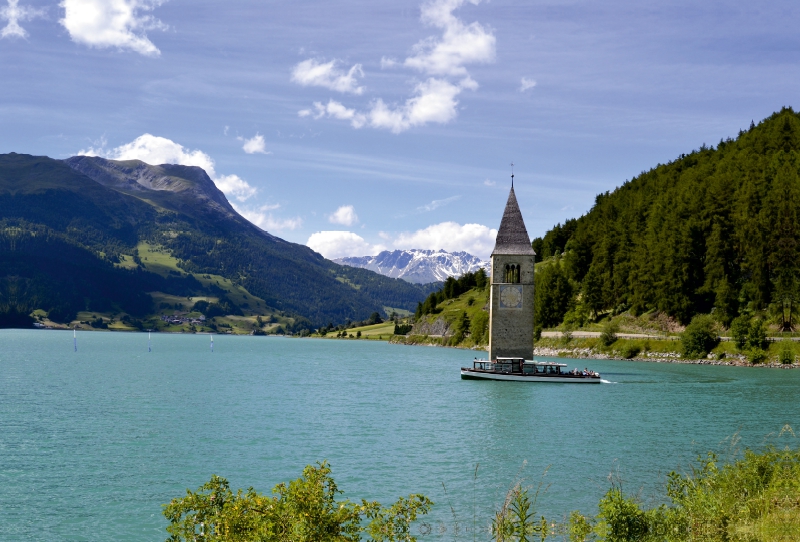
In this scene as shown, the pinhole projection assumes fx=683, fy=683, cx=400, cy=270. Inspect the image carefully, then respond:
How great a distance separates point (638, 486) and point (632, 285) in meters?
111

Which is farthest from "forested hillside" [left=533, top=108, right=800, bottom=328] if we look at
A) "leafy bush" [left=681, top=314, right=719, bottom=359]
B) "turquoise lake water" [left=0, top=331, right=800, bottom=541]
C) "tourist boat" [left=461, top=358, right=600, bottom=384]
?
"tourist boat" [left=461, top=358, right=600, bottom=384]

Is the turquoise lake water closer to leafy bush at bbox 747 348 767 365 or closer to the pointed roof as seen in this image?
the pointed roof

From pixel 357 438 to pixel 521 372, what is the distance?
4843 centimetres

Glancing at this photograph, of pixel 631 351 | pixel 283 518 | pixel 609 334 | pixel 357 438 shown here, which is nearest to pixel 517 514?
pixel 283 518

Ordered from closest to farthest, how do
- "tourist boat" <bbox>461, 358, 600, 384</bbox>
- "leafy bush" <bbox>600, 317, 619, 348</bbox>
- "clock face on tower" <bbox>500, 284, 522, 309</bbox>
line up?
"tourist boat" <bbox>461, 358, 600, 384</bbox> < "clock face on tower" <bbox>500, 284, 522, 309</bbox> < "leafy bush" <bbox>600, 317, 619, 348</bbox>

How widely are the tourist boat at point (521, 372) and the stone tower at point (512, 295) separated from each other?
3252 millimetres

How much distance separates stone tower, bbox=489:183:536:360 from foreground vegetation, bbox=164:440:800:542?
67040 mm

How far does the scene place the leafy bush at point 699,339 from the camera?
108062mm

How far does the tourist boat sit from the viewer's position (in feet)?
265

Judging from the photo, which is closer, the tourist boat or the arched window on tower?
the tourist boat

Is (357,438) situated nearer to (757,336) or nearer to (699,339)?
(757,336)

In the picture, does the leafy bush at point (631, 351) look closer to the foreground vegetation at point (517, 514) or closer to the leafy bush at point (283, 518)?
the foreground vegetation at point (517, 514)

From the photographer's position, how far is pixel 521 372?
85.6 m

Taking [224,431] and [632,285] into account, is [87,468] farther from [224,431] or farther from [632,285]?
[632,285]
